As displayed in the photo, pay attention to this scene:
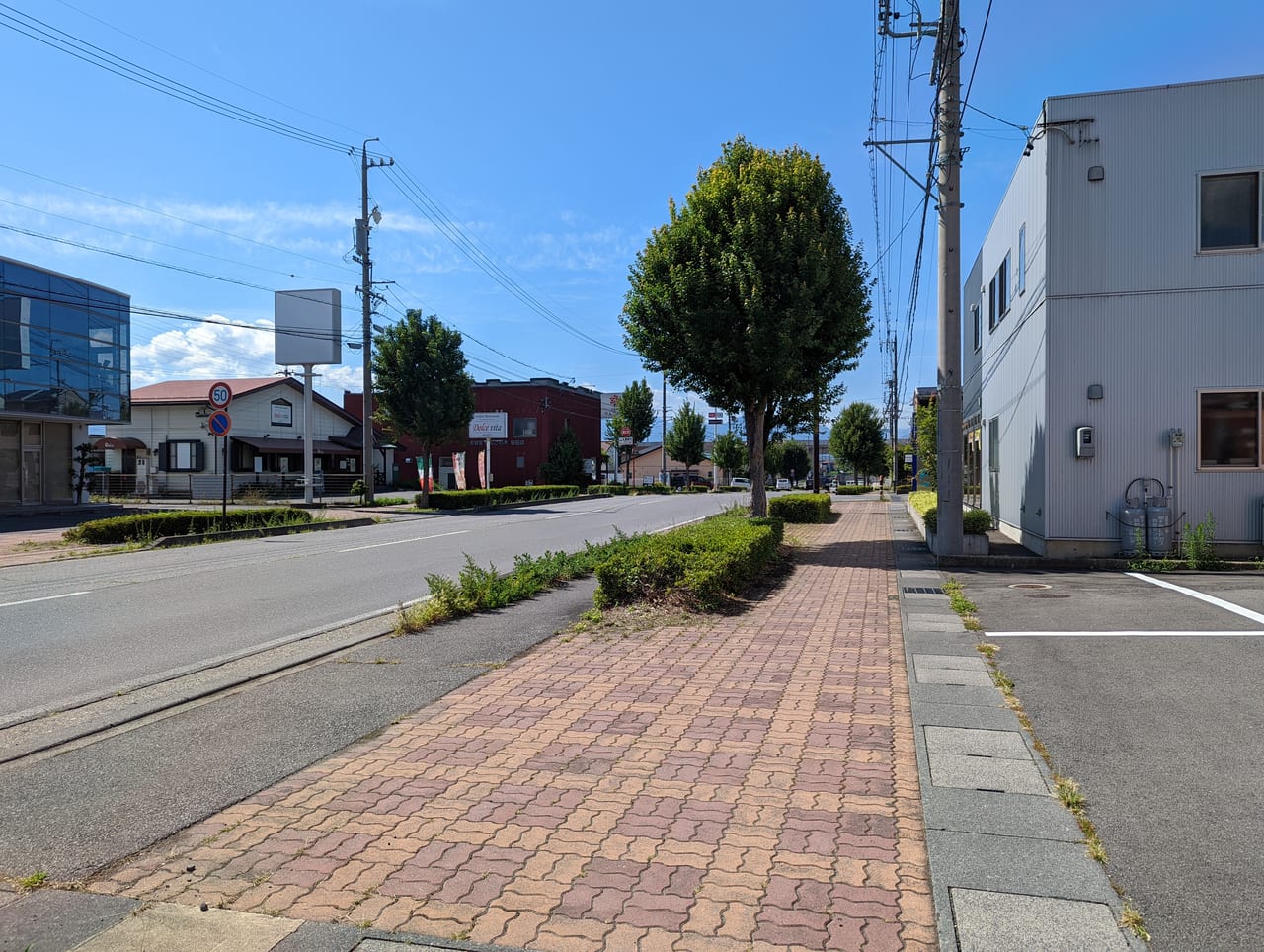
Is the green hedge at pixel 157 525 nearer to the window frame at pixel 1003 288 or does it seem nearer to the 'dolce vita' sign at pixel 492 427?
the window frame at pixel 1003 288

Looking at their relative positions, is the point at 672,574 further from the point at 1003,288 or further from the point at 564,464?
the point at 564,464

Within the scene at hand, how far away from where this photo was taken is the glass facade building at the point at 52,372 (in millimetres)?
28938

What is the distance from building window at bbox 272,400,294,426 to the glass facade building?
1713 cm

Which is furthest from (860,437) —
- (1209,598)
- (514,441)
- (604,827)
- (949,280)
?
(604,827)

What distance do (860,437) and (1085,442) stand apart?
178 ft

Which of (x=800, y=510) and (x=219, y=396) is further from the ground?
(x=219, y=396)

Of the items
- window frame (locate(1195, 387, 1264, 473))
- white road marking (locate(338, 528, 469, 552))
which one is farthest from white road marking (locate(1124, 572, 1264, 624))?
white road marking (locate(338, 528, 469, 552))

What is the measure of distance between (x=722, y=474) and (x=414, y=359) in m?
54.7

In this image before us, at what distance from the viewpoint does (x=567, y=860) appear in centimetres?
343

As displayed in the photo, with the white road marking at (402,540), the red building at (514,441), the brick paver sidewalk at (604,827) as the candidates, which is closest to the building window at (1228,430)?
the brick paver sidewalk at (604,827)

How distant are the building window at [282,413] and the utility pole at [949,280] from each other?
149ft

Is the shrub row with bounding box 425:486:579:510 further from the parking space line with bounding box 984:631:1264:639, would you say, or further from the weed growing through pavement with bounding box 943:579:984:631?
the parking space line with bounding box 984:631:1264:639

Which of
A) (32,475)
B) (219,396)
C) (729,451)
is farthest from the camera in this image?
(729,451)

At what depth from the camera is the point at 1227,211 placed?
12.9 meters
